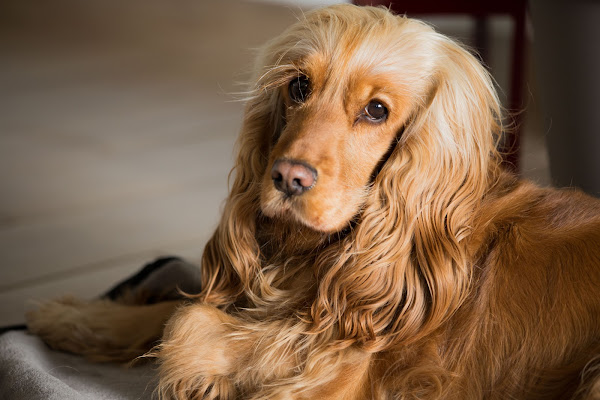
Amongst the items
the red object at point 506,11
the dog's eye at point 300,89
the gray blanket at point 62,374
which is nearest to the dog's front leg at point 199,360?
the gray blanket at point 62,374

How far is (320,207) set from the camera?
1.65m

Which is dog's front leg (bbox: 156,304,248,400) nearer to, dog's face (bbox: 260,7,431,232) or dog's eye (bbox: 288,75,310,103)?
dog's face (bbox: 260,7,431,232)

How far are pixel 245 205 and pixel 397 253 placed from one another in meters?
0.43

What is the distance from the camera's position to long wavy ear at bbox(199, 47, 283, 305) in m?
1.92

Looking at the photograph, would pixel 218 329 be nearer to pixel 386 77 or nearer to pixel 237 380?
pixel 237 380

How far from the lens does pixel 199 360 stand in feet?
5.81

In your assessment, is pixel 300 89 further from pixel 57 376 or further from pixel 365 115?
pixel 57 376

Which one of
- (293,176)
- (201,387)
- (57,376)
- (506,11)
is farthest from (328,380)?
(506,11)

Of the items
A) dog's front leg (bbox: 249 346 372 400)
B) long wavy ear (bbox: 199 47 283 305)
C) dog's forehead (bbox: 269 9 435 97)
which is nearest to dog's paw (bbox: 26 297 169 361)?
long wavy ear (bbox: 199 47 283 305)

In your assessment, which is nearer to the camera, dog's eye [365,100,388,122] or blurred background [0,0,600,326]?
dog's eye [365,100,388,122]

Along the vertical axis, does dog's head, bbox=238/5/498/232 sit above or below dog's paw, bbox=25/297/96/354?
above

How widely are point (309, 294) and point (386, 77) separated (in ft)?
1.79

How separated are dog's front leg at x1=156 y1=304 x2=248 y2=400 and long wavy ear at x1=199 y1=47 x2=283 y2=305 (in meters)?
0.17

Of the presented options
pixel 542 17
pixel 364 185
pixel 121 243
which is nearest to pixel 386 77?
pixel 364 185
